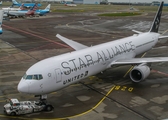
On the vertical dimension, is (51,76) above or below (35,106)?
above

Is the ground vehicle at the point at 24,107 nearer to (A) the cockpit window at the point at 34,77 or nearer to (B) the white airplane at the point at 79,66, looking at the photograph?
(B) the white airplane at the point at 79,66

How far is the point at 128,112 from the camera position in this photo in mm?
17484

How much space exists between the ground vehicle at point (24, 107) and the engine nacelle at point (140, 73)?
Answer: 30.8ft

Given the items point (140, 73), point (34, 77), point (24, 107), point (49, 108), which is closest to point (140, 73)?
point (140, 73)

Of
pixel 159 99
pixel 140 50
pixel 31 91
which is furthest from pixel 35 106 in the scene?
pixel 140 50

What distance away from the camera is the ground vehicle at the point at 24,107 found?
16.5 meters

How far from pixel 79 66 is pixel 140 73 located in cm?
655

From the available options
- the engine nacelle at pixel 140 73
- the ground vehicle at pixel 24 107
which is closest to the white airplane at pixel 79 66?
the engine nacelle at pixel 140 73

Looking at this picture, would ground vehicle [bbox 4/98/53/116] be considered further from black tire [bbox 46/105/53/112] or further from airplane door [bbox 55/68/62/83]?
airplane door [bbox 55/68/62/83]

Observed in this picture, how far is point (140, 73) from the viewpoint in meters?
22.5

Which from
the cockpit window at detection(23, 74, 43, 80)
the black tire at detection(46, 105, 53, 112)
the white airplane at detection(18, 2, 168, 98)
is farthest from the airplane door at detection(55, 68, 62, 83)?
the black tire at detection(46, 105, 53, 112)

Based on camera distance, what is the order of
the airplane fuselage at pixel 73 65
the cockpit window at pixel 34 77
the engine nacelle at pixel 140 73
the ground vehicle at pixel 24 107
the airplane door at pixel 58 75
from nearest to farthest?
the ground vehicle at pixel 24 107
the cockpit window at pixel 34 77
the airplane fuselage at pixel 73 65
the airplane door at pixel 58 75
the engine nacelle at pixel 140 73

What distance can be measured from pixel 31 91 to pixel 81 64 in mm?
5333

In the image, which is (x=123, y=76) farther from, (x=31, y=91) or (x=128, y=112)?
(x=31, y=91)
